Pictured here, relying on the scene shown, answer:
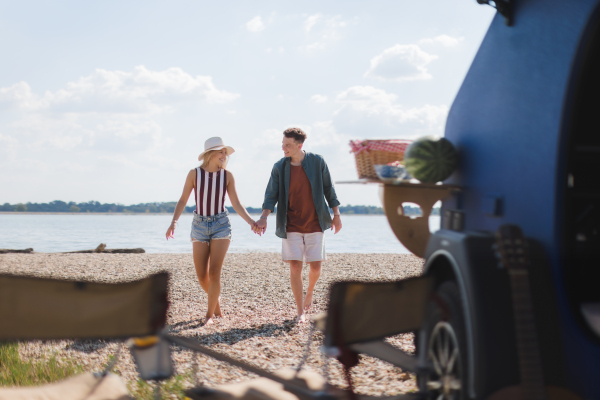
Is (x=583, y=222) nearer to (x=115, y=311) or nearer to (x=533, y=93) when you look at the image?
(x=533, y=93)

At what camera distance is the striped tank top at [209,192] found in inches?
225

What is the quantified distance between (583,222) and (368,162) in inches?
55.1

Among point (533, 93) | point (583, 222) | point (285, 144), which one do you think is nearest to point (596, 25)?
point (533, 93)

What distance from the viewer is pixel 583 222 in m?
2.61

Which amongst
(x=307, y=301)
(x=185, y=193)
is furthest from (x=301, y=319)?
(x=185, y=193)

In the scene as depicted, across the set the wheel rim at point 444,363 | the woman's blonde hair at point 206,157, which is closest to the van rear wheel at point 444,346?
the wheel rim at point 444,363

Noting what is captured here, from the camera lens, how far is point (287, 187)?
5844 millimetres

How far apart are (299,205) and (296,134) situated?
828 mm

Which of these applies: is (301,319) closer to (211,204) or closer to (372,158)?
(211,204)

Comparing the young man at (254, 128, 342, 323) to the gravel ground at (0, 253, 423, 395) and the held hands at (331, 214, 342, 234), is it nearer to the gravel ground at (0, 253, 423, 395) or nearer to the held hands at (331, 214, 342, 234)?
the held hands at (331, 214, 342, 234)

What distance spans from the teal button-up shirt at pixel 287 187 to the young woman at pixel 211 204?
0.35 meters

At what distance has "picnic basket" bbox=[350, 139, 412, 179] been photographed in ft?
11.4

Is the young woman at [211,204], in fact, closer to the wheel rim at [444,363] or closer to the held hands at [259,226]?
the held hands at [259,226]

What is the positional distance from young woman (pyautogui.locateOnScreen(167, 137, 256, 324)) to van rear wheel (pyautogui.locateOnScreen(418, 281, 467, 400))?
346cm
